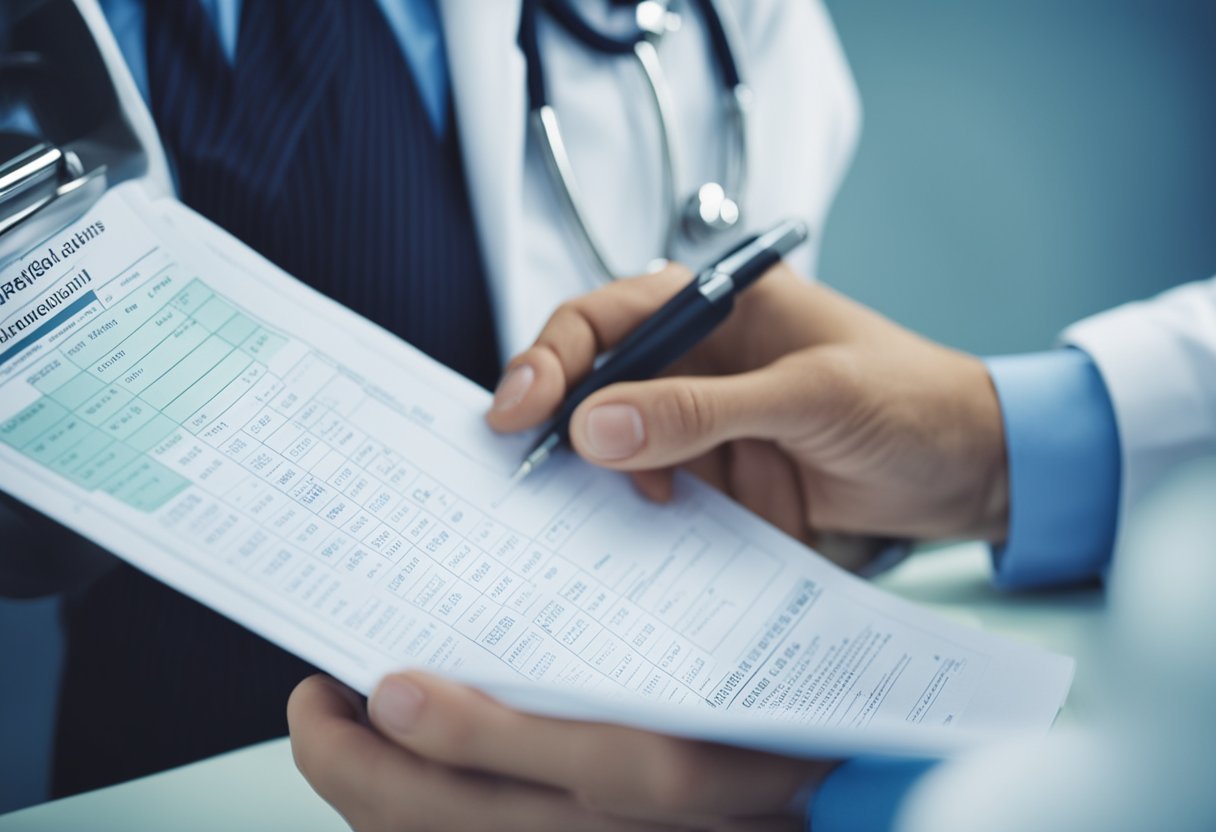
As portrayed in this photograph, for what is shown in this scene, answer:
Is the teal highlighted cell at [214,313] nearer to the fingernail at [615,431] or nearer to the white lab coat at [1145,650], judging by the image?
the fingernail at [615,431]

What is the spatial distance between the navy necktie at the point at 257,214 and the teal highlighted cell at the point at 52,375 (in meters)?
0.14

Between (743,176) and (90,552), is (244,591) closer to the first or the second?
(90,552)

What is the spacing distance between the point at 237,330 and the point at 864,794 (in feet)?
1.07

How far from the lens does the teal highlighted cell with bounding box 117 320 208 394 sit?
366mm

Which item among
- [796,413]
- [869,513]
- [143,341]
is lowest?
[869,513]

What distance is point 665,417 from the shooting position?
A: 0.44 meters

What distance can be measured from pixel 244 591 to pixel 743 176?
0.44 m

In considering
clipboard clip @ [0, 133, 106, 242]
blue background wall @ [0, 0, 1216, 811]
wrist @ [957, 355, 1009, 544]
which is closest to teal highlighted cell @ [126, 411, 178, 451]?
clipboard clip @ [0, 133, 106, 242]

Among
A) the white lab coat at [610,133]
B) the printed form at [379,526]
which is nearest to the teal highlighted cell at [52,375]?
the printed form at [379,526]

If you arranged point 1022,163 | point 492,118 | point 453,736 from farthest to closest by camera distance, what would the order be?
point 1022,163 → point 492,118 → point 453,736

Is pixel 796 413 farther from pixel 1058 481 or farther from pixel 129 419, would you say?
pixel 129 419

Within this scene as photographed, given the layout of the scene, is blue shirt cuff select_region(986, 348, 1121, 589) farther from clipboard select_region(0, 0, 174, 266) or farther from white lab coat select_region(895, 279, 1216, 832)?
clipboard select_region(0, 0, 174, 266)

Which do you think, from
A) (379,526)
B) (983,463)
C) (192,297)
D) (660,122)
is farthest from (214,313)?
(983,463)

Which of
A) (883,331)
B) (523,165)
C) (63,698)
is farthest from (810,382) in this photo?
(63,698)
